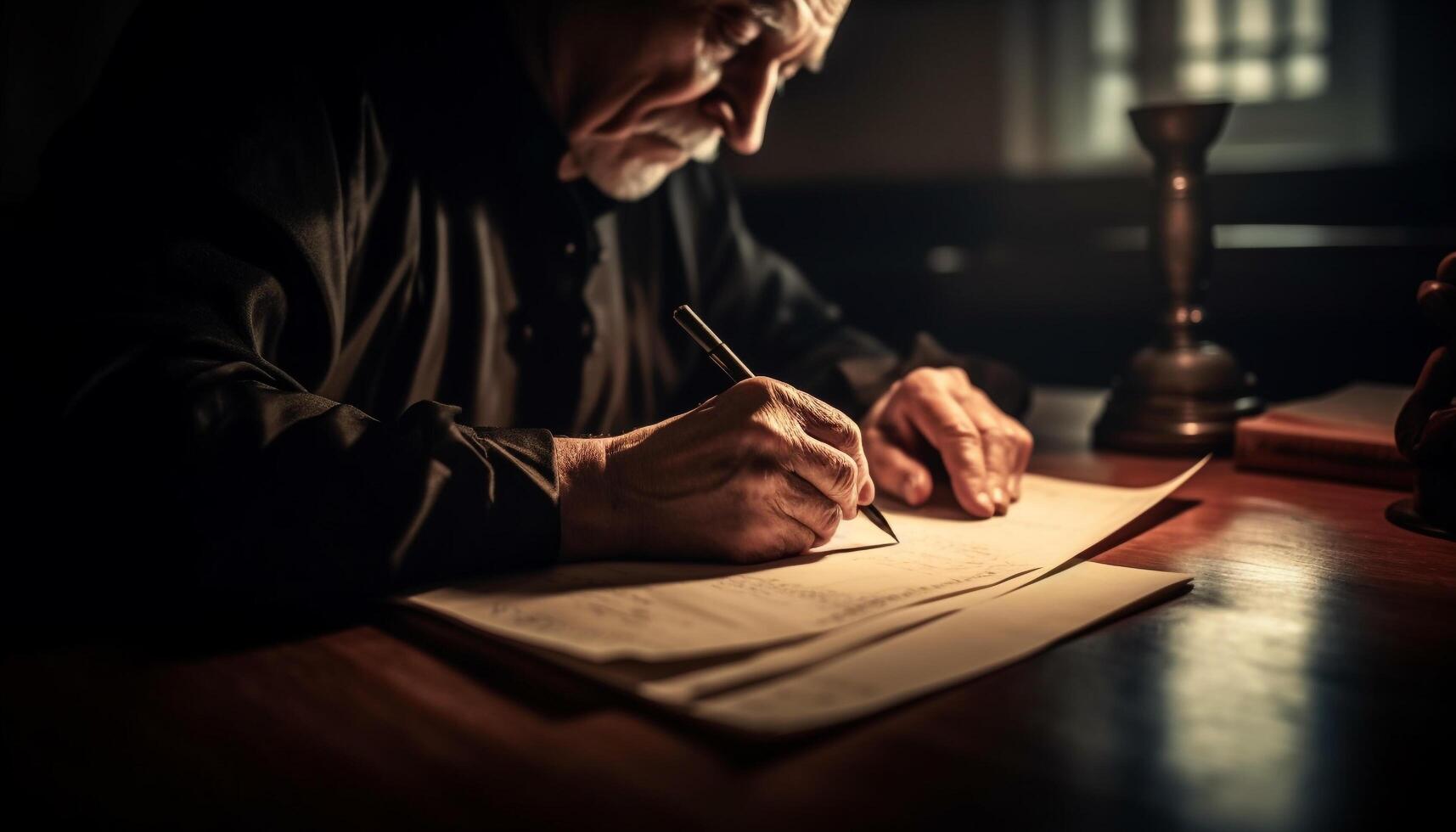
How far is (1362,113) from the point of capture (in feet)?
16.3

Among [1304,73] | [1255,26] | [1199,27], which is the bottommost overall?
[1304,73]

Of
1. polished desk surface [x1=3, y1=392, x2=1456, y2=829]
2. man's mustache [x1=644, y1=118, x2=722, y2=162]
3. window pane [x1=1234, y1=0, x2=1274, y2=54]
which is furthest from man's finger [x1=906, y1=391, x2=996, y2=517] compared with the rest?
window pane [x1=1234, y1=0, x2=1274, y2=54]

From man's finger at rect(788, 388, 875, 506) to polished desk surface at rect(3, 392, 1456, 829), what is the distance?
12.4 inches

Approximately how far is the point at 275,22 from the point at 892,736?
108 cm

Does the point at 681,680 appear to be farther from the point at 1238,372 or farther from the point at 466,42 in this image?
the point at 1238,372

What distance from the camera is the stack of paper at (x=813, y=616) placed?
2.28 ft

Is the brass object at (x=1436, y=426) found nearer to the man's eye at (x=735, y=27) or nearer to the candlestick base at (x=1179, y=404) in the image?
the candlestick base at (x=1179, y=404)

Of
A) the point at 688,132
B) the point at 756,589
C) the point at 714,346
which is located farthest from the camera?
the point at 688,132

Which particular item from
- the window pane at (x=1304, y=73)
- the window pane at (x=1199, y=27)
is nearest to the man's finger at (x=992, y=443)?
the window pane at (x=1304, y=73)

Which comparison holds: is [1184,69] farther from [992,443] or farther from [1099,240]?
[992,443]

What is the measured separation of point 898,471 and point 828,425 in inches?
11.7

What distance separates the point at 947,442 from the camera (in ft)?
4.33

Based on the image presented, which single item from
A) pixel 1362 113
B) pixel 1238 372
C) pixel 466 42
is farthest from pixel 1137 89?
pixel 466 42

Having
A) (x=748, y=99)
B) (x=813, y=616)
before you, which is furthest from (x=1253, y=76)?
(x=813, y=616)
